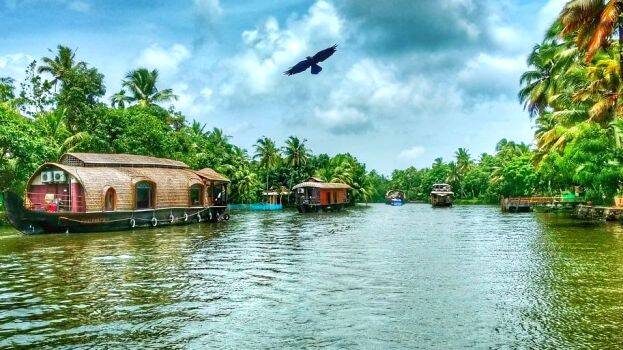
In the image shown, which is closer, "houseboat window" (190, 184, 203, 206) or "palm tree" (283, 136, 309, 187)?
"houseboat window" (190, 184, 203, 206)

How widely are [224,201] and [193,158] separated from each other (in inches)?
261

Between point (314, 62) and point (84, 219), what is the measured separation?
2144cm

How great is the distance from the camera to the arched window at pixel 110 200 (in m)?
27.0

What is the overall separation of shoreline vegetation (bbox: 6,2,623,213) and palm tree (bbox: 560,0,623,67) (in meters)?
0.04

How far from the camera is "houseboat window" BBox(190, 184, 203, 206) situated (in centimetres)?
3494

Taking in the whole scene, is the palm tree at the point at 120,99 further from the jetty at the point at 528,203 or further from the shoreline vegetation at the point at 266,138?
the jetty at the point at 528,203

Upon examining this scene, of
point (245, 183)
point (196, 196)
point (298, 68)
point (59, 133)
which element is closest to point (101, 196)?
point (196, 196)

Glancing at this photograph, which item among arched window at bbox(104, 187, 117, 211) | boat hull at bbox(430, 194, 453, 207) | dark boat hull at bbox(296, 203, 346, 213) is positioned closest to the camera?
arched window at bbox(104, 187, 117, 211)

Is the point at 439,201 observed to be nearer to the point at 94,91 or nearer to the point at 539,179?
the point at 539,179

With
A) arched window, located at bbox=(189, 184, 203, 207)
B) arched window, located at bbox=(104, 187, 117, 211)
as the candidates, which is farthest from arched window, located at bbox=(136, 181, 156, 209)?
arched window, located at bbox=(189, 184, 203, 207)

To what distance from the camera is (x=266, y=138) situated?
67.2 metres

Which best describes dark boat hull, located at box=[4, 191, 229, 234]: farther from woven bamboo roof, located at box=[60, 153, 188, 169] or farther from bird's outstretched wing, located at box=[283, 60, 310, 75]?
bird's outstretched wing, located at box=[283, 60, 310, 75]

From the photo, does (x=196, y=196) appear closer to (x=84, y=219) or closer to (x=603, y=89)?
(x=84, y=219)

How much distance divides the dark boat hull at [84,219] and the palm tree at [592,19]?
22002mm
